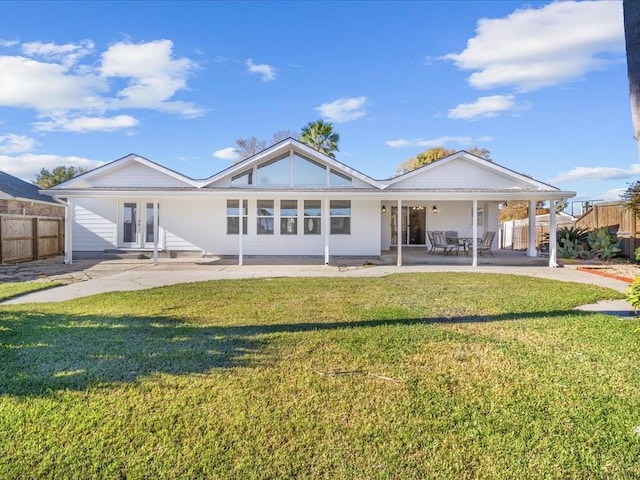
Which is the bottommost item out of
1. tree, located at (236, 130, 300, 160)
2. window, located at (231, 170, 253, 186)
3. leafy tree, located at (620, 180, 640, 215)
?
leafy tree, located at (620, 180, 640, 215)

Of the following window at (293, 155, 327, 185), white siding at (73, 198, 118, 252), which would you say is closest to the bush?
window at (293, 155, 327, 185)

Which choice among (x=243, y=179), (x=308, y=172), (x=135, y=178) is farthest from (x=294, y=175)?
(x=135, y=178)

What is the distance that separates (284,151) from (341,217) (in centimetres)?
356

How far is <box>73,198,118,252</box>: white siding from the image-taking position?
16578mm

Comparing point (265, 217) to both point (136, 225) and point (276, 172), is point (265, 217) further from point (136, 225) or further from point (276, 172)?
point (136, 225)

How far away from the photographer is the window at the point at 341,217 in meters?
16.2

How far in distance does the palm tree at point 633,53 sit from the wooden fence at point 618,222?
607 inches

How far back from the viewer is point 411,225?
19.5 m

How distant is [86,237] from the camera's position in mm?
16609

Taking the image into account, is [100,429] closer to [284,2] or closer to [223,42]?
[284,2]

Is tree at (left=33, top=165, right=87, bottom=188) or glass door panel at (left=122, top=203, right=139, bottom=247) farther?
tree at (left=33, top=165, right=87, bottom=188)

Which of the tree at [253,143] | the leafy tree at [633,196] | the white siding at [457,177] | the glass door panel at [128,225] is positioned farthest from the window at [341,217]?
the tree at [253,143]

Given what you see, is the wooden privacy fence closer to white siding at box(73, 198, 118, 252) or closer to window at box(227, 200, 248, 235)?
white siding at box(73, 198, 118, 252)

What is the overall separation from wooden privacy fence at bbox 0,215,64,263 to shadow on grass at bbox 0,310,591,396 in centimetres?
1054
